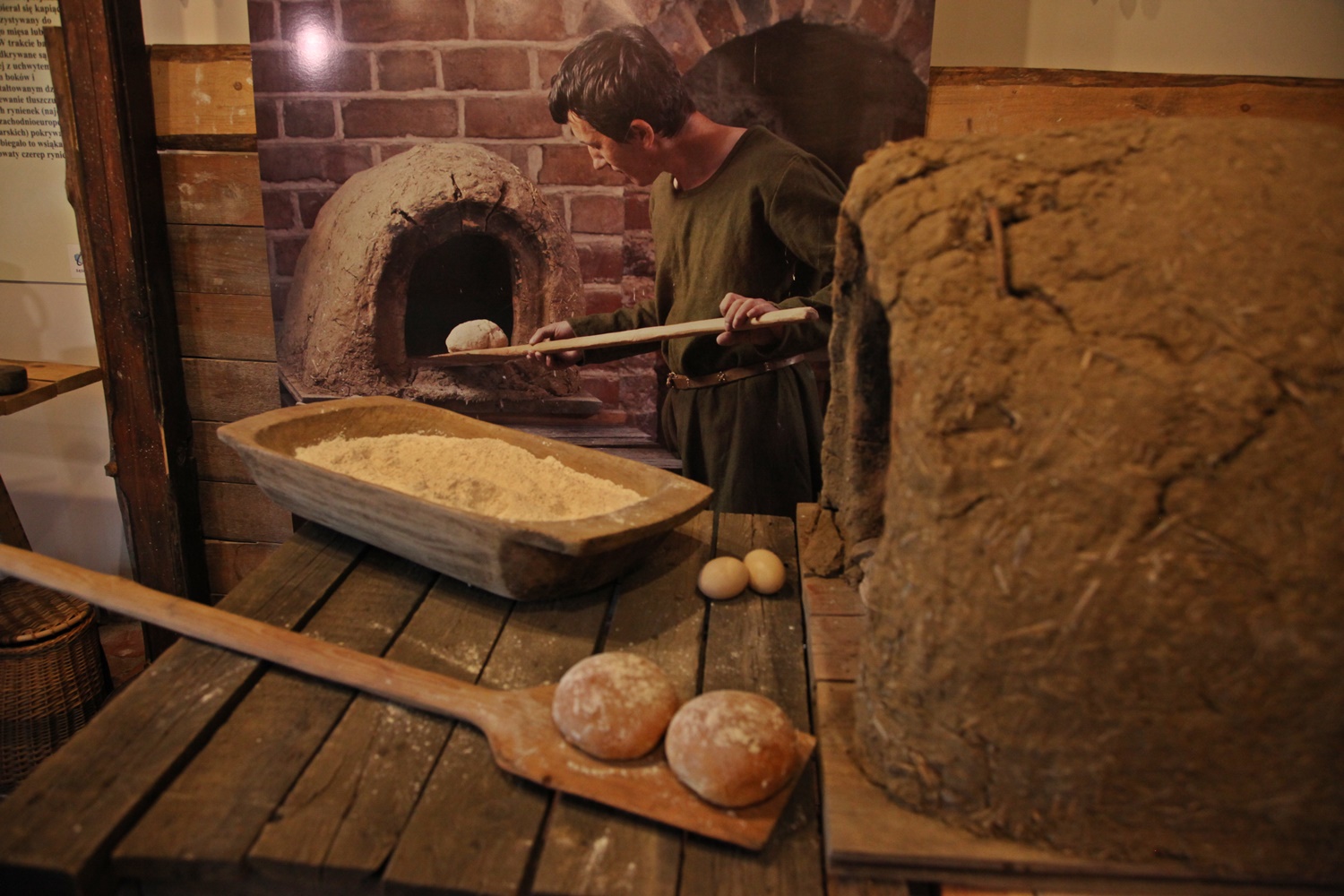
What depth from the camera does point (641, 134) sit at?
237 cm

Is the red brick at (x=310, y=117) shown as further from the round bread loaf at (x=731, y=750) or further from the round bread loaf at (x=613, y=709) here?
the round bread loaf at (x=731, y=750)

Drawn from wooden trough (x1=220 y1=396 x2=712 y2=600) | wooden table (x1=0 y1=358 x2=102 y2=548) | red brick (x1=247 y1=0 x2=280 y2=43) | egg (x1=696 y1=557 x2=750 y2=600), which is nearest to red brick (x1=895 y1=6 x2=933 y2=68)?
wooden trough (x1=220 y1=396 x2=712 y2=600)

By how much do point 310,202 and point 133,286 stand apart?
1.99 ft

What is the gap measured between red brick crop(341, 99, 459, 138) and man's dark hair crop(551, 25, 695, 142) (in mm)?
322

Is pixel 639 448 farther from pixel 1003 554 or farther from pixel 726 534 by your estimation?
pixel 1003 554

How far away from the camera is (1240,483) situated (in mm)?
1015

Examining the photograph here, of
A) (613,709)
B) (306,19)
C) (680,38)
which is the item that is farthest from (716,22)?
(613,709)

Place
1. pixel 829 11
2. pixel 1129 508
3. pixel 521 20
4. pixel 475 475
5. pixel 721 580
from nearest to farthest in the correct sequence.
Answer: pixel 1129 508 → pixel 721 580 → pixel 475 475 → pixel 829 11 → pixel 521 20

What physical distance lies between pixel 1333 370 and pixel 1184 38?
169 cm

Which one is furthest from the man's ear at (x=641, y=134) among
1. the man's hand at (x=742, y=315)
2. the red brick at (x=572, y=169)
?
the man's hand at (x=742, y=315)

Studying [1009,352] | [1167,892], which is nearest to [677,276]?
[1009,352]

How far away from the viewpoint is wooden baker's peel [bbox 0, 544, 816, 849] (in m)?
1.24

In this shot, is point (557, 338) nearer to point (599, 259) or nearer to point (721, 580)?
point (599, 259)

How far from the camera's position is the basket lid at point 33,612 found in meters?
2.38
